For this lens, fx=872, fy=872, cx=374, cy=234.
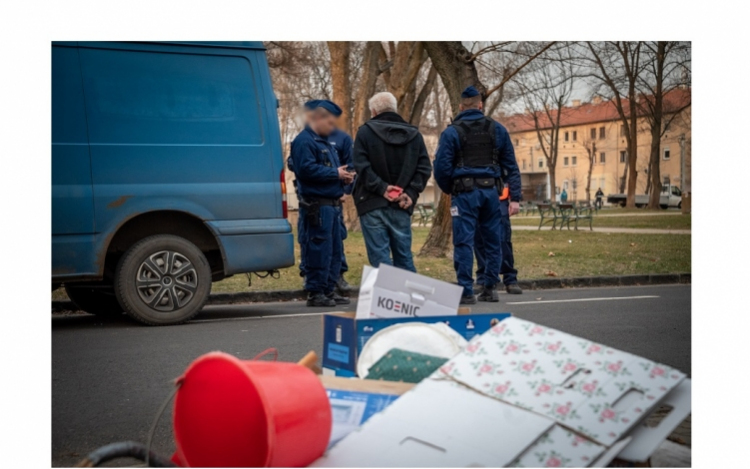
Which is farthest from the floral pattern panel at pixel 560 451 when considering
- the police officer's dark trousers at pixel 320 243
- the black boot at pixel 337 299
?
the black boot at pixel 337 299

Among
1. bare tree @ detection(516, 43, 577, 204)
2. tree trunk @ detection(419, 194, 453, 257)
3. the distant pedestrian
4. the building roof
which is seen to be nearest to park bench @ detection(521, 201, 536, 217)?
the distant pedestrian

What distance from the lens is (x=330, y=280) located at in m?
8.11

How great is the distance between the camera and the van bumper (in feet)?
22.4

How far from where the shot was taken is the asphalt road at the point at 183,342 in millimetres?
3959

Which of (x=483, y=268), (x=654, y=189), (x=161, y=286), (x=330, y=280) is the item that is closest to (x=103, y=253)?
(x=161, y=286)

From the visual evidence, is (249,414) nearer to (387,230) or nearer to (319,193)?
(387,230)

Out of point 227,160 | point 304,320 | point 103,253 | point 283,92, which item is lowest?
point 304,320

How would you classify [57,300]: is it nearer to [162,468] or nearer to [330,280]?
[330,280]

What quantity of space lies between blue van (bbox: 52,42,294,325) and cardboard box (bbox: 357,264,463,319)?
11.2ft

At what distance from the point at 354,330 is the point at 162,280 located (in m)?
3.94

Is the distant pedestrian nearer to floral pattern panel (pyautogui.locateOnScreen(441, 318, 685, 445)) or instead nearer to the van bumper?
the van bumper

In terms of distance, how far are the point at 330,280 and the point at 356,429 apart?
547cm

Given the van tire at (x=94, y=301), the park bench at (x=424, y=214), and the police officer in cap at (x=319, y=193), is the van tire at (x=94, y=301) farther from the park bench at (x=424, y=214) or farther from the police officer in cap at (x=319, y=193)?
the park bench at (x=424, y=214)

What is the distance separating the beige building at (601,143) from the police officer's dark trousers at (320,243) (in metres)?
2.94
